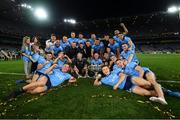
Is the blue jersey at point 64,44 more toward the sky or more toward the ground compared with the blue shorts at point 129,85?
more toward the sky

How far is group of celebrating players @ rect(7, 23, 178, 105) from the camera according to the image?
21.9 feet

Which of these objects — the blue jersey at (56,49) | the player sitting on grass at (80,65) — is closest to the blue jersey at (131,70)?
the player sitting on grass at (80,65)

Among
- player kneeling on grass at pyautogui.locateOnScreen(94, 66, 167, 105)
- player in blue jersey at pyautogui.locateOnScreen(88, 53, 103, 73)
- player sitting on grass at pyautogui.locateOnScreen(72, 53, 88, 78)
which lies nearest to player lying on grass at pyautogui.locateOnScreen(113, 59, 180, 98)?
player kneeling on grass at pyautogui.locateOnScreen(94, 66, 167, 105)

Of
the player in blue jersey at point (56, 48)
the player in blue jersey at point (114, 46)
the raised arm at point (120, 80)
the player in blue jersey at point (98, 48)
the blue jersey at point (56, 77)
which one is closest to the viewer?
the raised arm at point (120, 80)

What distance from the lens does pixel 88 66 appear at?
11406mm

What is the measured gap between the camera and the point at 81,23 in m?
66.7

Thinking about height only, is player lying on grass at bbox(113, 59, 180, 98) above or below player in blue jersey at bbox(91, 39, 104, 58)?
below

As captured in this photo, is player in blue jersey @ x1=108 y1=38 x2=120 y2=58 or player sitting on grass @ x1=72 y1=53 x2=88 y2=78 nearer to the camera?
player sitting on grass @ x1=72 y1=53 x2=88 y2=78

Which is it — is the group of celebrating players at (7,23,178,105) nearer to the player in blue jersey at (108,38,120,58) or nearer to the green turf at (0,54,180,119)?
the player in blue jersey at (108,38,120,58)

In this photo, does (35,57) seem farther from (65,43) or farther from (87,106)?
(87,106)

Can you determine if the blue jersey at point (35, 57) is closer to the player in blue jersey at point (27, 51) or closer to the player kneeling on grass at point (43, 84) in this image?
the player in blue jersey at point (27, 51)

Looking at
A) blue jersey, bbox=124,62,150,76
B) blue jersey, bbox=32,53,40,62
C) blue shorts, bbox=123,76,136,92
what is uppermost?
blue jersey, bbox=32,53,40,62

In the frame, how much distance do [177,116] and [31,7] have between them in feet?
152

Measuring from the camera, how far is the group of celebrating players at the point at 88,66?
6.67m
